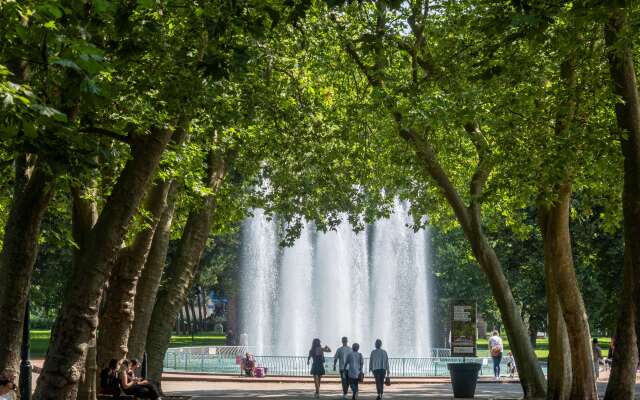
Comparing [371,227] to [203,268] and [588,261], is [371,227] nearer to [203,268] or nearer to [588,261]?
[203,268]

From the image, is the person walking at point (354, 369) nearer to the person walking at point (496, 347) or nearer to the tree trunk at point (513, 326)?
the tree trunk at point (513, 326)

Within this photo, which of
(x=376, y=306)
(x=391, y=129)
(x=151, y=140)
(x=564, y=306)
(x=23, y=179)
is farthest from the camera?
(x=376, y=306)

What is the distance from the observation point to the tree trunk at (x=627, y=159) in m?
13.8

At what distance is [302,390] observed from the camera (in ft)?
97.7

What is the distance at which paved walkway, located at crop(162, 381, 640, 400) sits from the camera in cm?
2662

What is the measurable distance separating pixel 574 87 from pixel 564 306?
471 centimetres

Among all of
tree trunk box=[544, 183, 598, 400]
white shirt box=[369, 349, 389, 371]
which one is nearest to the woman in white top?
tree trunk box=[544, 183, 598, 400]

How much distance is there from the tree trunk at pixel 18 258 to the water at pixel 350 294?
99.6 ft

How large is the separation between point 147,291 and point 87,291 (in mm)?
6296

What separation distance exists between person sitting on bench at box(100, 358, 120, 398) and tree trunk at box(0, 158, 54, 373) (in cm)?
249

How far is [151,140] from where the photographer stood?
15156mm

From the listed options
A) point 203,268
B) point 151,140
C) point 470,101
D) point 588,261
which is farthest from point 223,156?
point 203,268

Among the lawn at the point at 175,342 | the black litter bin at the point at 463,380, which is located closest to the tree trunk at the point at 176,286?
the black litter bin at the point at 463,380

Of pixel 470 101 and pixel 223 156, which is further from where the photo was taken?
pixel 223 156
